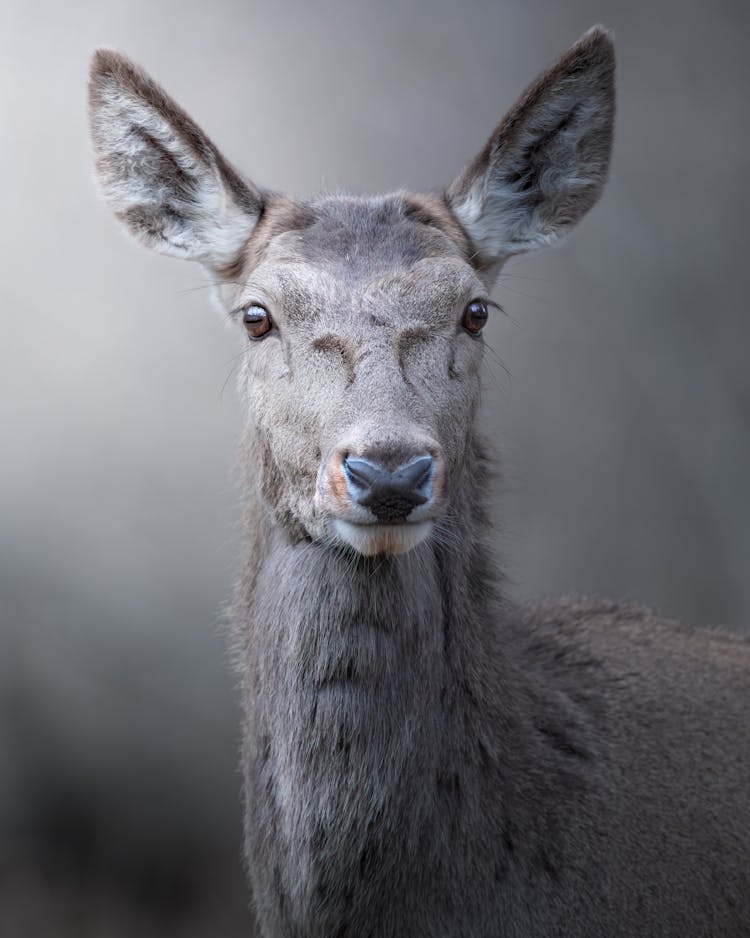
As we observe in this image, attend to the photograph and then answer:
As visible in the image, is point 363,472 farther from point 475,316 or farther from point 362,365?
point 475,316

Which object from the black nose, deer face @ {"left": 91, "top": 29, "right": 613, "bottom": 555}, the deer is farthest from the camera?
the deer

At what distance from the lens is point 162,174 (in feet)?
17.9

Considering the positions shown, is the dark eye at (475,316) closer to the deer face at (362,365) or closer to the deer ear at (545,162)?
the deer face at (362,365)

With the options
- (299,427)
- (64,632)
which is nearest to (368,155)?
(64,632)

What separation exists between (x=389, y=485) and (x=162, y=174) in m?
2.29

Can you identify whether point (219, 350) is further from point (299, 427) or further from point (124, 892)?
point (299, 427)

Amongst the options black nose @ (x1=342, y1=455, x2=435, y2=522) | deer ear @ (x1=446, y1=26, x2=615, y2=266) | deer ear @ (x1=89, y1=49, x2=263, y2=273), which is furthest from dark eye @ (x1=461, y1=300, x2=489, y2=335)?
deer ear @ (x1=89, y1=49, x2=263, y2=273)

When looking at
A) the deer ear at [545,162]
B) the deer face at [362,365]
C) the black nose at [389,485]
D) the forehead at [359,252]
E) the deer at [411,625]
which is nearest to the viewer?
the black nose at [389,485]

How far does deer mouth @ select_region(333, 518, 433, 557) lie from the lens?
4113mm

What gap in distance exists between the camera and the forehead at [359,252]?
15.2 feet

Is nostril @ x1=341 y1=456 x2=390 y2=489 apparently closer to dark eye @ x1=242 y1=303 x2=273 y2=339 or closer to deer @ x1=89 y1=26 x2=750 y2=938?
deer @ x1=89 y1=26 x2=750 y2=938

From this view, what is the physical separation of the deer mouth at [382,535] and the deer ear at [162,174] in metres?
1.80

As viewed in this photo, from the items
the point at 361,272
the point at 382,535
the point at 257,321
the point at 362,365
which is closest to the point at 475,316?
the point at 361,272

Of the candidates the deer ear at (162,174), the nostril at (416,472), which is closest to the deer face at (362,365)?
the nostril at (416,472)
